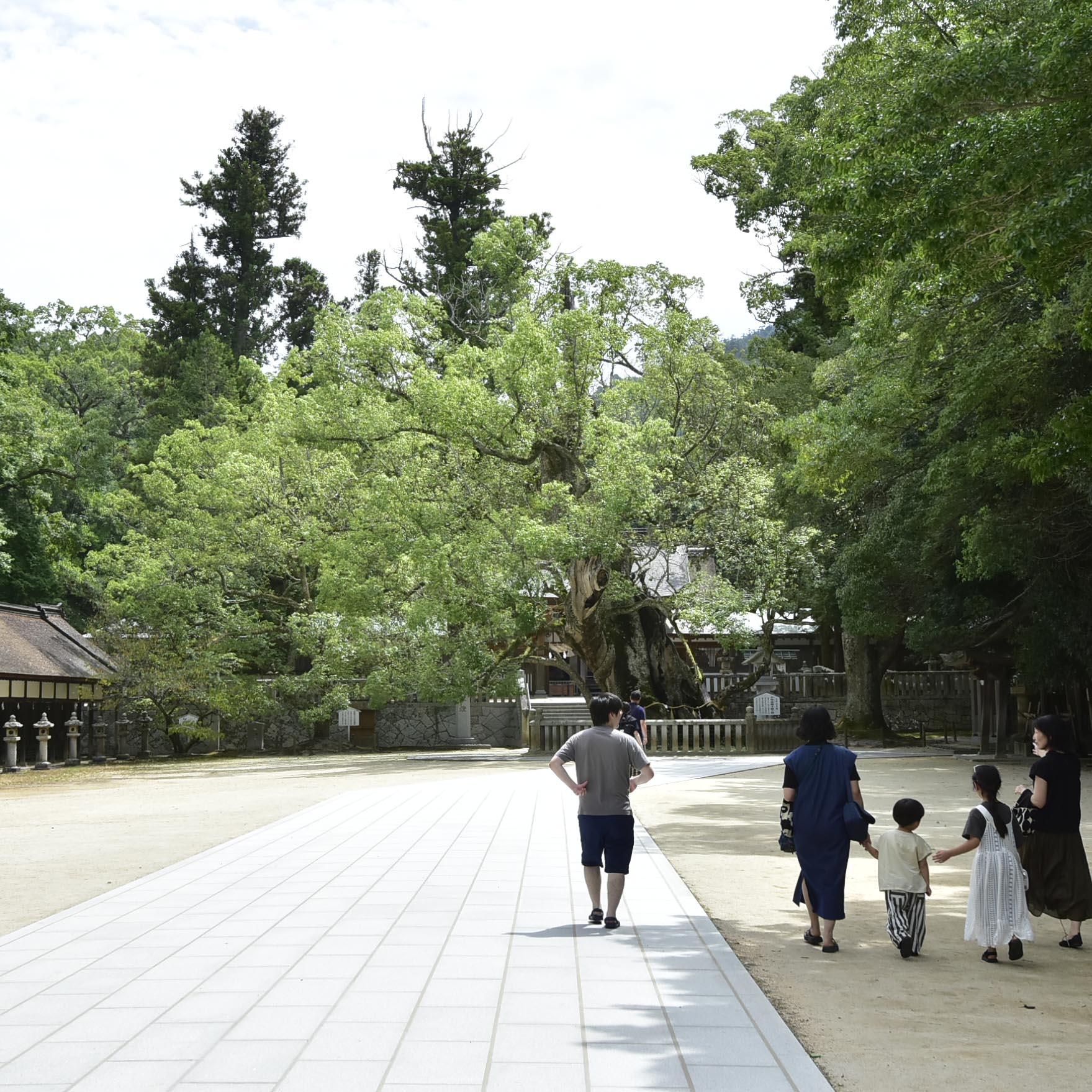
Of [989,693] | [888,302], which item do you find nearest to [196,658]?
[989,693]

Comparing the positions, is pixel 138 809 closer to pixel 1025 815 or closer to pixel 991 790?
pixel 1025 815

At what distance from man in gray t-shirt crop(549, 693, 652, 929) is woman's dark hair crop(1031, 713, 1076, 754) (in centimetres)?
238

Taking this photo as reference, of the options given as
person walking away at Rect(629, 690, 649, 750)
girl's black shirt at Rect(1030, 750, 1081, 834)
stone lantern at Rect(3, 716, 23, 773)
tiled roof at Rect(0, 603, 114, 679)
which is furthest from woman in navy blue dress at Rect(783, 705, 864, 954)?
tiled roof at Rect(0, 603, 114, 679)

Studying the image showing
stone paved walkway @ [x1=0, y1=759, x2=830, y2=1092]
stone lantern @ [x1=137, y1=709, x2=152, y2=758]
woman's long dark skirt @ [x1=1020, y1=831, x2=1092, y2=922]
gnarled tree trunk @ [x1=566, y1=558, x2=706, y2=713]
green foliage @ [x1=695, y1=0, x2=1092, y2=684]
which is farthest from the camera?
stone lantern @ [x1=137, y1=709, x2=152, y2=758]

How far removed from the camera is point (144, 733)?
1224 inches

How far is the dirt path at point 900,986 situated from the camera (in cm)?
470

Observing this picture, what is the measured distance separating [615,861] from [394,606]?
21.3 metres

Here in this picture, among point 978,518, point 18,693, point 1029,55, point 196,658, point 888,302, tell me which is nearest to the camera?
point 1029,55

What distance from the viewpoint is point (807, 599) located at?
29078mm

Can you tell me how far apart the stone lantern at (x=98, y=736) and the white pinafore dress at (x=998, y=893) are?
1032 inches

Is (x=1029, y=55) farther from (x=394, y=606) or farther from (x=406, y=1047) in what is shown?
(x=394, y=606)

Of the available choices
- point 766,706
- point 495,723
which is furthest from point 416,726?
point 766,706

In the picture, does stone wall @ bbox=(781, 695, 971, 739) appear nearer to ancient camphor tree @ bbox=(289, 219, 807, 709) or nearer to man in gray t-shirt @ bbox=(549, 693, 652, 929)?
ancient camphor tree @ bbox=(289, 219, 807, 709)

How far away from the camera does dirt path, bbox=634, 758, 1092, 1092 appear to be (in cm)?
470
